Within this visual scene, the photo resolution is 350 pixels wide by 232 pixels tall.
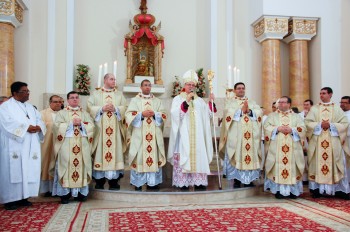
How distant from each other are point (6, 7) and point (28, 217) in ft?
20.1

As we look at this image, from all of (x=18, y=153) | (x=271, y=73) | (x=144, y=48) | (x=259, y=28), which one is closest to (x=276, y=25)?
(x=259, y=28)

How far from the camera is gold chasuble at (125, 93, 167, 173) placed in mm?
7109

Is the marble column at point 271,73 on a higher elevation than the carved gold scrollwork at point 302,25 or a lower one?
lower

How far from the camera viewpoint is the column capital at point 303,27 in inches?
455

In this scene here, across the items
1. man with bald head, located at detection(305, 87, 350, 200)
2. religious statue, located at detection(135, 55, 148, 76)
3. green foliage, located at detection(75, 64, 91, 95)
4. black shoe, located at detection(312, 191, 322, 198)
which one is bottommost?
black shoe, located at detection(312, 191, 322, 198)

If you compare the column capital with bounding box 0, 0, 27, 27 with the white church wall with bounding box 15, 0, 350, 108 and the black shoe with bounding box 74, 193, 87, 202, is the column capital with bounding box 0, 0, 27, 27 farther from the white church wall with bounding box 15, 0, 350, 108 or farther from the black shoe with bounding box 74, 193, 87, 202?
the black shoe with bounding box 74, 193, 87, 202

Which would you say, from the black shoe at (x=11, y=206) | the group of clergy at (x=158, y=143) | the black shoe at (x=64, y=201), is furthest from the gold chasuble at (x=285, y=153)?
the black shoe at (x=11, y=206)

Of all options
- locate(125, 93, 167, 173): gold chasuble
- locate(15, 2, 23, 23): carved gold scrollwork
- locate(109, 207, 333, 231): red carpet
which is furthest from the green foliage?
locate(109, 207, 333, 231): red carpet

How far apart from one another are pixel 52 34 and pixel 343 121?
822cm

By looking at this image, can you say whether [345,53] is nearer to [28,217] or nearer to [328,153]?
[328,153]

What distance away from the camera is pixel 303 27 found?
11.6 m

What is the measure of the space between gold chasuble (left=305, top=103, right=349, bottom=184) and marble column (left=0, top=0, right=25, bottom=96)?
7078 mm

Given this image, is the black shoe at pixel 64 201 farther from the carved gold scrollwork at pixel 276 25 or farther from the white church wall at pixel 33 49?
the carved gold scrollwork at pixel 276 25

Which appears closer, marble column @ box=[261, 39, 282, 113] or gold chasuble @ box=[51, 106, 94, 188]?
gold chasuble @ box=[51, 106, 94, 188]
